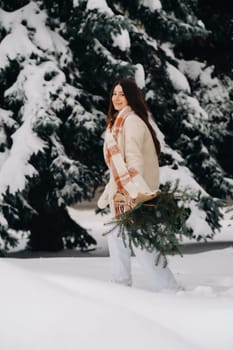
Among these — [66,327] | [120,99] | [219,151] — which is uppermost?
[219,151]

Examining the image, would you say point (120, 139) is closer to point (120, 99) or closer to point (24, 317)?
point (120, 99)

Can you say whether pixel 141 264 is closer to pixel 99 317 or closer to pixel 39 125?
pixel 99 317

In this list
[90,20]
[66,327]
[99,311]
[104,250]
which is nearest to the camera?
[66,327]

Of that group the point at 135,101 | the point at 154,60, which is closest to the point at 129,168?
the point at 135,101

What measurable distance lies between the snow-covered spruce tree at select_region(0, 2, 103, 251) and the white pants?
397 cm

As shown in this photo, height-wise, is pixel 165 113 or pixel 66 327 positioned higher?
pixel 165 113

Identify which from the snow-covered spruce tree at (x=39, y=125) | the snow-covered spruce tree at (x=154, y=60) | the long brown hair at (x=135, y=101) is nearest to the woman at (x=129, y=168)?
the long brown hair at (x=135, y=101)

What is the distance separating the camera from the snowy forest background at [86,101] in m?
9.98

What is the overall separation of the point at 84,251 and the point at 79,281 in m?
7.97

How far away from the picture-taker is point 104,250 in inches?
524

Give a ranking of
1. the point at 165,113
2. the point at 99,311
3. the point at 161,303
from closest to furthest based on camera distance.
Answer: the point at 99,311 < the point at 161,303 < the point at 165,113

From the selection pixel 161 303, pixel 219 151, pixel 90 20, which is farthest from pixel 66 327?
pixel 219 151

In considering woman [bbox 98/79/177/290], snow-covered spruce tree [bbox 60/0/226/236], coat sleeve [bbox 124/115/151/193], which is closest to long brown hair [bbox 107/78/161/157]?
woman [bbox 98/79/177/290]

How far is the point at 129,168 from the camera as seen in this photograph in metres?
5.59
